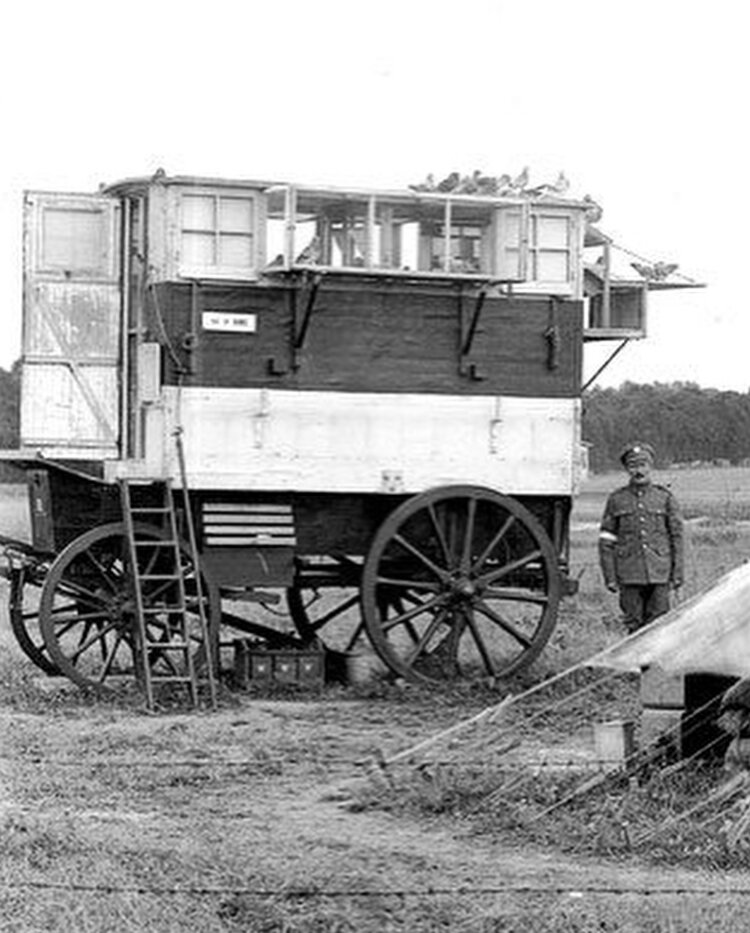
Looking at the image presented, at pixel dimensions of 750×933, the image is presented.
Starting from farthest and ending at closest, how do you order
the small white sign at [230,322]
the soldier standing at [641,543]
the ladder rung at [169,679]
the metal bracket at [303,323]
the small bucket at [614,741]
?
the soldier standing at [641,543] → the metal bracket at [303,323] → the small white sign at [230,322] → the ladder rung at [169,679] → the small bucket at [614,741]

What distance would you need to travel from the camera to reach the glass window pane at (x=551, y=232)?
18.0m

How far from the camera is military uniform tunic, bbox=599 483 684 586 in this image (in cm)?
1745

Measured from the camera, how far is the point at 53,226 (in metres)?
17.6

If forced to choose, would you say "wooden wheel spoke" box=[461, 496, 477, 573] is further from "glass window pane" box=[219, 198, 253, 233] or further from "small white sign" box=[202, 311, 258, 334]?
"glass window pane" box=[219, 198, 253, 233]

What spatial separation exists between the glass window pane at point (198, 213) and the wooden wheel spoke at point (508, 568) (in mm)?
3393

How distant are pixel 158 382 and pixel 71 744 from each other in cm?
374

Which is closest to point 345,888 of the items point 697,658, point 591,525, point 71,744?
point 697,658

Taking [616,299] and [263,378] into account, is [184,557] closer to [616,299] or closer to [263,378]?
[263,378]

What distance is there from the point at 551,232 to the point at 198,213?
2.83 meters

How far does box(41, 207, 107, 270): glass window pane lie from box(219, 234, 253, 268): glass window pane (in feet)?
3.42

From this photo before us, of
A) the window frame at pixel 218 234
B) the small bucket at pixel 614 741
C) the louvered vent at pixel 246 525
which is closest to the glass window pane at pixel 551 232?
the window frame at pixel 218 234

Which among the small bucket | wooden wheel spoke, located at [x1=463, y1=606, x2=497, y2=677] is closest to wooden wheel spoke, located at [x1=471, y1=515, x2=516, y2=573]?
wooden wheel spoke, located at [x1=463, y1=606, x2=497, y2=677]

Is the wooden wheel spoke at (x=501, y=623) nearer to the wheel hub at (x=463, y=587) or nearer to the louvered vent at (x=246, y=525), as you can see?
the wheel hub at (x=463, y=587)

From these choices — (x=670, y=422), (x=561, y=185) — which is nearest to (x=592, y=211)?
(x=561, y=185)
